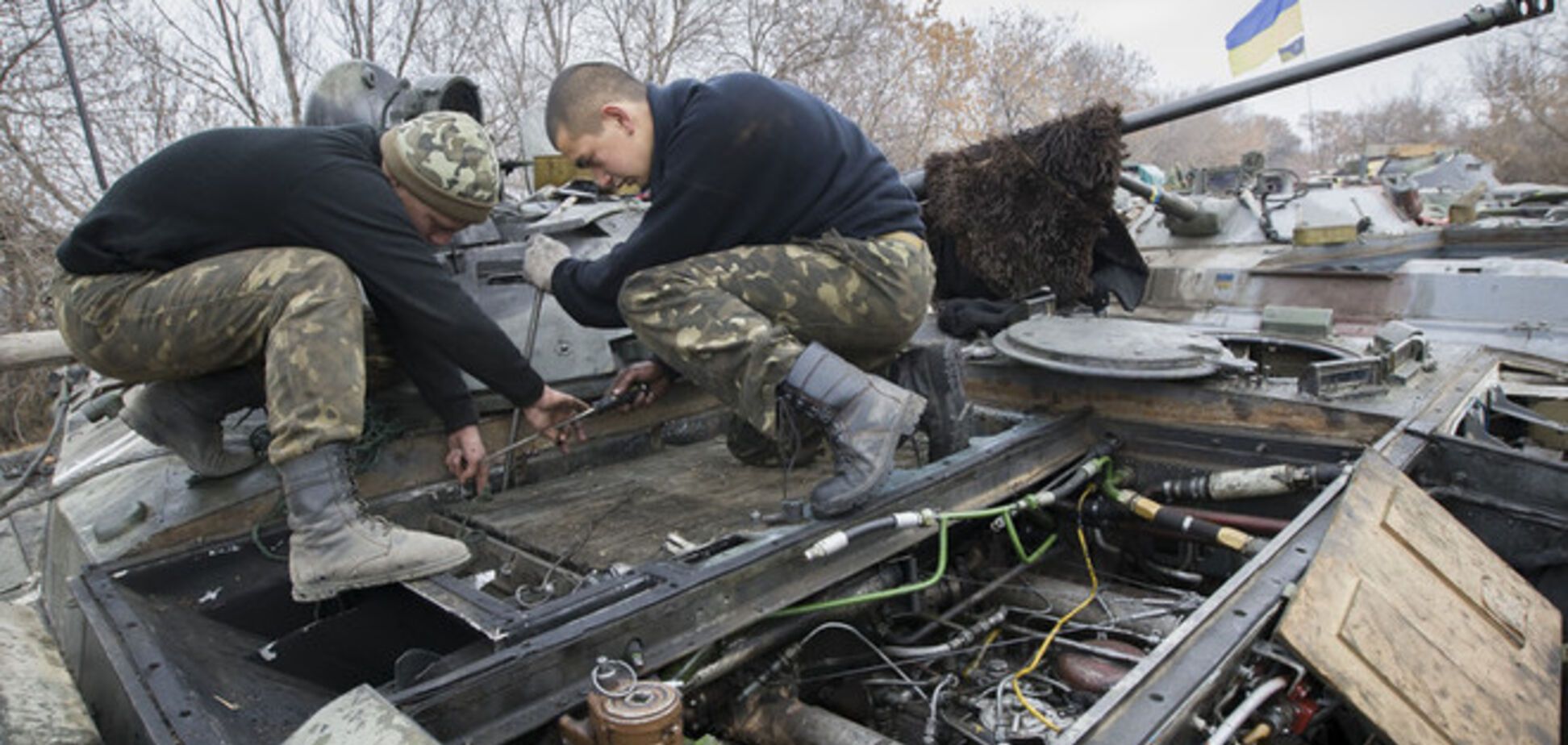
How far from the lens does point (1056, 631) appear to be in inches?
108

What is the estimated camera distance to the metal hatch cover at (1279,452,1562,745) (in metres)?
2.03

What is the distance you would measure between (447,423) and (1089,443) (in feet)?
7.79


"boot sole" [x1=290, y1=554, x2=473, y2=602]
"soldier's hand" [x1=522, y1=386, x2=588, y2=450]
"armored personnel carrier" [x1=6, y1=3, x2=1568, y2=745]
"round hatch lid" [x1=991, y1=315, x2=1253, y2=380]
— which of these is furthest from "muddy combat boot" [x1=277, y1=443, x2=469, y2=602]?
"round hatch lid" [x1=991, y1=315, x2=1253, y2=380]

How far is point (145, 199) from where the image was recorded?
9.05ft

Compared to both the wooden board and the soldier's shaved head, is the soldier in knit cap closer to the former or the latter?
the soldier's shaved head

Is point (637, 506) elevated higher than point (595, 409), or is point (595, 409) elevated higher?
point (595, 409)

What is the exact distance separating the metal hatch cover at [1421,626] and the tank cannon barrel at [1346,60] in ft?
8.28

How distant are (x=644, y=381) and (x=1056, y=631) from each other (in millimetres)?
1770

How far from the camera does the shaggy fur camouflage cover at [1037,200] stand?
4.53 metres

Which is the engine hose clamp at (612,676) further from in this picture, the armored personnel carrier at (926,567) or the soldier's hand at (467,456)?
the soldier's hand at (467,456)

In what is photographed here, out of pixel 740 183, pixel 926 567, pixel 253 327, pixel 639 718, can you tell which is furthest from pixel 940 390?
pixel 253 327

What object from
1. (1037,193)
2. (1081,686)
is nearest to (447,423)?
(1081,686)

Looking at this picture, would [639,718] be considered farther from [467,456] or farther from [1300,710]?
[467,456]

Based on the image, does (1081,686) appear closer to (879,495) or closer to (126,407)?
(879,495)
